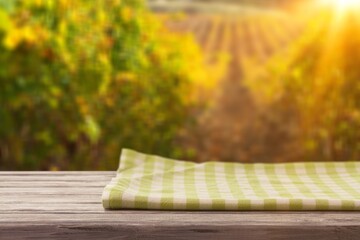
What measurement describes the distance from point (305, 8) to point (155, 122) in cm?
Answer: 111

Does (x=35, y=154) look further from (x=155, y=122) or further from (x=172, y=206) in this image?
(x=172, y=206)

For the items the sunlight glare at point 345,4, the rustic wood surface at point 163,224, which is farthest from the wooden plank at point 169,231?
the sunlight glare at point 345,4

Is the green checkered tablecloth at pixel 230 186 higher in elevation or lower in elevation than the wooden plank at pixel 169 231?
higher

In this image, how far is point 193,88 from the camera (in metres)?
3.96

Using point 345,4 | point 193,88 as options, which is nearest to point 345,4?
point 345,4

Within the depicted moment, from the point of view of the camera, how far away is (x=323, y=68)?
3.83 m

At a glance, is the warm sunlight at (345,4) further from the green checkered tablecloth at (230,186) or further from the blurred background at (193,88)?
the green checkered tablecloth at (230,186)

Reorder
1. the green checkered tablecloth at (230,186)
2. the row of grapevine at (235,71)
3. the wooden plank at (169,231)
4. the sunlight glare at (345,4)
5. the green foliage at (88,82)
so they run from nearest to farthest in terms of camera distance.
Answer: the wooden plank at (169,231) → the green checkered tablecloth at (230,186) → the green foliage at (88,82) → the sunlight glare at (345,4) → the row of grapevine at (235,71)

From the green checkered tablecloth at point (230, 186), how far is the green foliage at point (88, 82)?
2.19 metres

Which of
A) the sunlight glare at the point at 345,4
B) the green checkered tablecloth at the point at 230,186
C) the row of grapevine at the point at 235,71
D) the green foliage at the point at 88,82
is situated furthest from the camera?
the row of grapevine at the point at 235,71

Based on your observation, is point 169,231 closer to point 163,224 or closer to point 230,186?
point 163,224

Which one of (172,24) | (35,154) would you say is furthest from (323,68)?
(35,154)

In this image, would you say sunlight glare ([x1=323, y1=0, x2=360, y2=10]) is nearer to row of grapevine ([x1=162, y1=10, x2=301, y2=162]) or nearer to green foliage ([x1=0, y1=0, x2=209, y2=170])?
row of grapevine ([x1=162, y1=10, x2=301, y2=162])

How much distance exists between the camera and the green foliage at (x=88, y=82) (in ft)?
11.7
